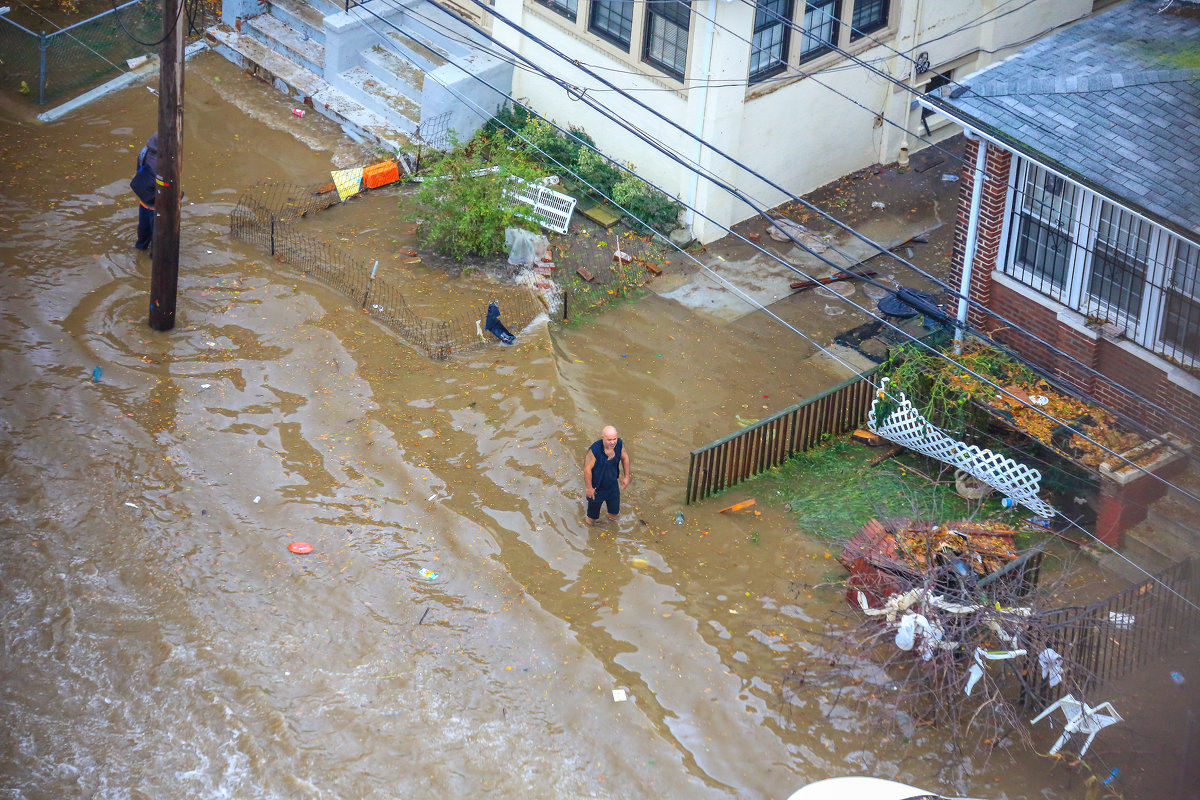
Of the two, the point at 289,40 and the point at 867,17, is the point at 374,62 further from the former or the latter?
the point at 867,17

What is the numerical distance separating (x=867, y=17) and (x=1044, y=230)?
285 inches

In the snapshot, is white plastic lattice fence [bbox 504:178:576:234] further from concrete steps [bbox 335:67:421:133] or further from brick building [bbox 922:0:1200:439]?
brick building [bbox 922:0:1200:439]

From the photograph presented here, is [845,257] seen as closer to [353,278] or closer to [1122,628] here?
[353,278]

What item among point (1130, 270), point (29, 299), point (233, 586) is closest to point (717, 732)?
point (233, 586)

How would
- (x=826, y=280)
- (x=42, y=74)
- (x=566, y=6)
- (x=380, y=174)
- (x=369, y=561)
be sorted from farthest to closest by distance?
(x=42, y=74) → (x=566, y=6) → (x=380, y=174) → (x=826, y=280) → (x=369, y=561)

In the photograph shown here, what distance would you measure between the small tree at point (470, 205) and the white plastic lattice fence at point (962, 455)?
649 cm

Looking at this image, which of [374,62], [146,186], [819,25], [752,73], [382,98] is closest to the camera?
[146,186]

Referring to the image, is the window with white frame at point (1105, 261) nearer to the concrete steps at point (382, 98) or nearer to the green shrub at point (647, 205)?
the green shrub at point (647, 205)

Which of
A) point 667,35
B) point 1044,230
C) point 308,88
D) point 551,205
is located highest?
point 667,35

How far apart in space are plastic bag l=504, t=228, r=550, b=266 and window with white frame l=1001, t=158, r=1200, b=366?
6996 millimetres

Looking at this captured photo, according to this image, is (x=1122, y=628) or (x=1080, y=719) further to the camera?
(x=1122, y=628)

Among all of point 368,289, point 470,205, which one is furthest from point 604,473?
point 470,205

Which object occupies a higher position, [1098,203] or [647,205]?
[1098,203]

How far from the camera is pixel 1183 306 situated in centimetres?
1413
